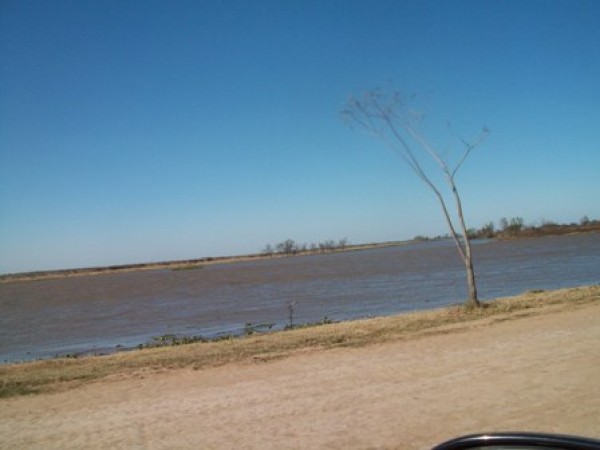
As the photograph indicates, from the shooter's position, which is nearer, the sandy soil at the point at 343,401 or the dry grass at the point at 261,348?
the sandy soil at the point at 343,401

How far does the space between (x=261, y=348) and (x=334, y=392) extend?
4.59 meters

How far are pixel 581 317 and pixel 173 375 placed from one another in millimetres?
8954

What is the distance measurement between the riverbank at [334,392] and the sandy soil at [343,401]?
0.08 feet

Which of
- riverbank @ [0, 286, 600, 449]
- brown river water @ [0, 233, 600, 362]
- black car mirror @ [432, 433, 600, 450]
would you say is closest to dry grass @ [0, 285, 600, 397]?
riverbank @ [0, 286, 600, 449]

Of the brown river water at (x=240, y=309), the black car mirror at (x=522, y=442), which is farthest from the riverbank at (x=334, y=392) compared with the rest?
the brown river water at (x=240, y=309)

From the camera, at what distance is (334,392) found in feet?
26.7

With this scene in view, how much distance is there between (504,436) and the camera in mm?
2512

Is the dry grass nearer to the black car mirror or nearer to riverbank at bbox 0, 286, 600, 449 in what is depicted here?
riverbank at bbox 0, 286, 600, 449

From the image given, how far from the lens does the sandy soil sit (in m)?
6.38

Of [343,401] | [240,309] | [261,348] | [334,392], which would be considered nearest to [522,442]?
[343,401]

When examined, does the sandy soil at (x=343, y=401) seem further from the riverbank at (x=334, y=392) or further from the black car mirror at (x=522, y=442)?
the black car mirror at (x=522, y=442)

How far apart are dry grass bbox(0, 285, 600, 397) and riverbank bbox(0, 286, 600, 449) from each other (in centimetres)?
9

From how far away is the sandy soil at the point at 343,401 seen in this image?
20.9 ft

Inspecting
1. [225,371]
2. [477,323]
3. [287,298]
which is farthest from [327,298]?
[225,371]
